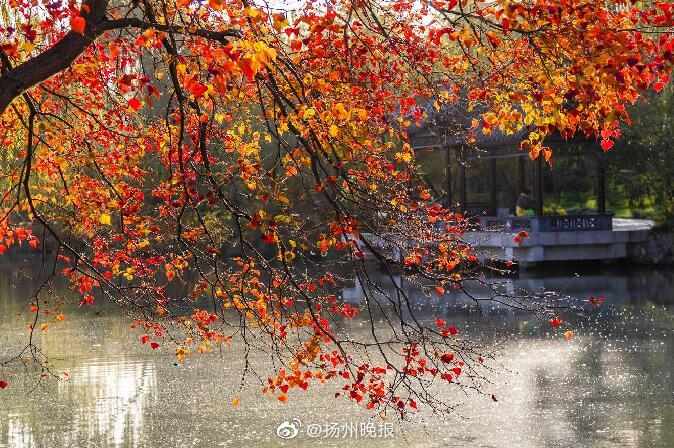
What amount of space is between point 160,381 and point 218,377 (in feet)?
1.84

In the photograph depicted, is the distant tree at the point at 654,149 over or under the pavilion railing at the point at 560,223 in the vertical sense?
over

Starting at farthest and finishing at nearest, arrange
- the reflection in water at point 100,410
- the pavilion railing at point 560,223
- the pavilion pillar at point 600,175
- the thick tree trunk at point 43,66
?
the pavilion pillar at point 600,175 → the pavilion railing at point 560,223 → the reflection in water at point 100,410 → the thick tree trunk at point 43,66

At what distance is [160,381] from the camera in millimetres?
10047

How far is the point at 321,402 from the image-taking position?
29.0 ft

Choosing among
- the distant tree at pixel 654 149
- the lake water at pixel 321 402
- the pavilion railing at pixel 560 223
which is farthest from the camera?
the distant tree at pixel 654 149

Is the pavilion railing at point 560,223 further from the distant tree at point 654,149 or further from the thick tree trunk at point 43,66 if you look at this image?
the thick tree trunk at point 43,66

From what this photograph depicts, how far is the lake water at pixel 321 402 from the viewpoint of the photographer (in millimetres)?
7758

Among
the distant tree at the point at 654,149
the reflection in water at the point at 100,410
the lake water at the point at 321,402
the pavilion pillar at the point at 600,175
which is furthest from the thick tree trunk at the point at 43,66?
the pavilion pillar at the point at 600,175

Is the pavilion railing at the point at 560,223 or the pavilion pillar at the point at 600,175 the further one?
the pavilion pillar at the point at 600,175

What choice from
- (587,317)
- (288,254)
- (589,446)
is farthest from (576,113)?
(587,317)

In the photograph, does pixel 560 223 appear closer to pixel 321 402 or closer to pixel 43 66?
pixel 321 402

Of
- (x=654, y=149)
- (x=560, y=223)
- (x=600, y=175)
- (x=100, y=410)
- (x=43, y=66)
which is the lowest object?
(x=100, y=410)

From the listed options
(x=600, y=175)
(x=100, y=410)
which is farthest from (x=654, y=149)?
(x=100, y=410)

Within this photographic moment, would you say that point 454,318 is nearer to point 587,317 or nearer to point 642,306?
point 587,317
